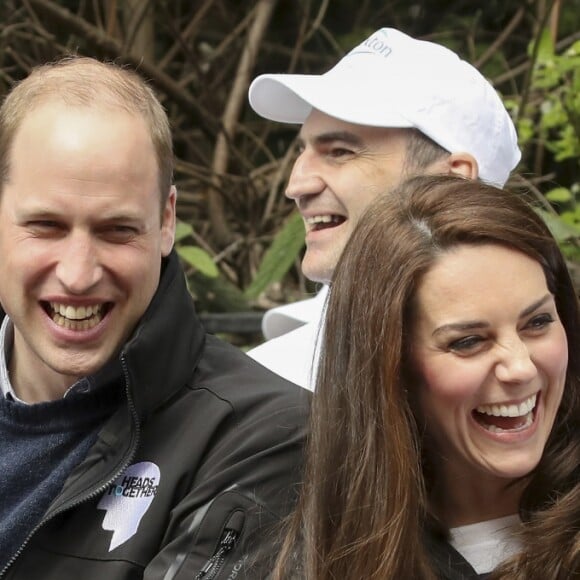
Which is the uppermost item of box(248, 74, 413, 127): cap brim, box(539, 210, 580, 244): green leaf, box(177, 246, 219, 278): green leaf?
box(248, 74, 413, 127): cap brim

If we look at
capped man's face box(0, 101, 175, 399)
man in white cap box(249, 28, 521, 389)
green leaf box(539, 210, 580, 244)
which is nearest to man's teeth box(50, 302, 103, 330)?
capped man's face box(0, 101, 175, 399)

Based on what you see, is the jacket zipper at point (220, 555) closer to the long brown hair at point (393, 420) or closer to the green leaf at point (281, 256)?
the long brown hair at point (393, 420)

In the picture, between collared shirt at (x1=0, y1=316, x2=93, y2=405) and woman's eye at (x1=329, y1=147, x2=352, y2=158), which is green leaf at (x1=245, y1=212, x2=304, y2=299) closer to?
woman's eye at (x1=329, y1=147, x2=352, y2=158)

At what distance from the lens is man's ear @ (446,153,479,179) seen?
3.06m

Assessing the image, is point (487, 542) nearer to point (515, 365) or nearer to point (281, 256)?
point (515, 365)

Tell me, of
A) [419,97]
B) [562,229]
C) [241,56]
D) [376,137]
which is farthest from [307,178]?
[241,56]

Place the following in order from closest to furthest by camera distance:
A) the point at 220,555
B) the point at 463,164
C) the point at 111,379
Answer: the point at 220,555 < the point at 111,379 < the point at 463,164

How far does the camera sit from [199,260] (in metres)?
4.54

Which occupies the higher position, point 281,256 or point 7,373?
point 7,373

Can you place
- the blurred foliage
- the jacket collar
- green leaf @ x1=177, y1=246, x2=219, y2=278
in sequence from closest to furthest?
1. the jacket collar
2. green leaf @ x1=177, y1=246, x2=219, y2=278
3. the blurred foliage

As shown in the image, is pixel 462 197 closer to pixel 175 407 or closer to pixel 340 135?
pixel 175 407

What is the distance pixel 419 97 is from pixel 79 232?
1.05 m

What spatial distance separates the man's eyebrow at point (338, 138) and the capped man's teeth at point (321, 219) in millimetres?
190

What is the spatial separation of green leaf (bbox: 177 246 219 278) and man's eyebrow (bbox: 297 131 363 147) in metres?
1.31
